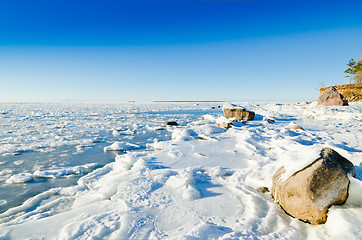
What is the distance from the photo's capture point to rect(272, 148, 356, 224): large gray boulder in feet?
6.82

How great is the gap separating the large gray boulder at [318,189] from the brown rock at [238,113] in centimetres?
988

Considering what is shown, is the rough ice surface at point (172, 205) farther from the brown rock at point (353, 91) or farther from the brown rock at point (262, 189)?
the brown rock at point (353, 91)

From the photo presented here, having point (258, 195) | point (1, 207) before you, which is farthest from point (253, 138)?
point (1, 207)

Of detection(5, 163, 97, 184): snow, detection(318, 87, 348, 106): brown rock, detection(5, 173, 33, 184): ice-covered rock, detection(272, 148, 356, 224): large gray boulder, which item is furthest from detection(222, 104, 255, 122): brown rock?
detection(5, 173, 33, 184): ice-covered rock

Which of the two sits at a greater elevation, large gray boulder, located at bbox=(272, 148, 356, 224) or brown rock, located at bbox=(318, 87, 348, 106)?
brown rock, located at bbox=(318, 87, 348, 106)

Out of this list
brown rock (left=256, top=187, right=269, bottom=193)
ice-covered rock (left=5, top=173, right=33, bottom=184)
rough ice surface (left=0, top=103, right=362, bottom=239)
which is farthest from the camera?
ice-covered rock (left=5, top=173, right=33, bottom=184)

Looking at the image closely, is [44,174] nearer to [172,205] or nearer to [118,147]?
[118,147]

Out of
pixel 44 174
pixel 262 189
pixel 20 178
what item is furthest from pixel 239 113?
pixel 20 178

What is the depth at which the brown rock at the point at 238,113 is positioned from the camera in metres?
12.0

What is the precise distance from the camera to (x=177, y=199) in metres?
2.77

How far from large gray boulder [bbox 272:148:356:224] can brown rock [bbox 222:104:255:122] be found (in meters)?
9.88

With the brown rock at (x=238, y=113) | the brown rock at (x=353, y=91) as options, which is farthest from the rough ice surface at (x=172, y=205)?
the brown rock at (x=353, y=91)

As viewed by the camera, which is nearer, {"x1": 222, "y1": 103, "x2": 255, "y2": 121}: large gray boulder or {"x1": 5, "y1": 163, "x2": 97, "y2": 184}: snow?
{"x1": 5, "y1": 163, "x2": 97, "y2": 184}: snow

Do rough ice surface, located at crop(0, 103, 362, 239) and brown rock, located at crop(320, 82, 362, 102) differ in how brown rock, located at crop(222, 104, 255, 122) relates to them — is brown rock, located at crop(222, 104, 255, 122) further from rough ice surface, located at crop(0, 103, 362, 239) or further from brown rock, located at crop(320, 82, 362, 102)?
brown rock, located at crop(320, 82, 362, 102)
